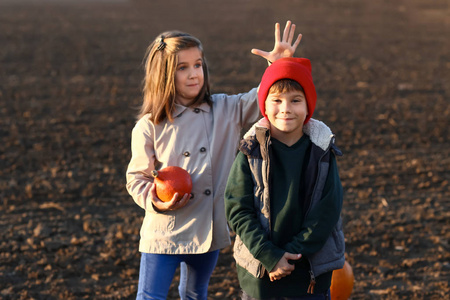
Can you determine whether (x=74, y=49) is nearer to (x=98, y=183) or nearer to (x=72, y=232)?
(x=98, y=183)

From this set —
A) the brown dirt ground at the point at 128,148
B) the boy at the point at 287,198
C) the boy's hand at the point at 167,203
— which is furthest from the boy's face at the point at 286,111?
the brown dirt ground at the point at 128,148

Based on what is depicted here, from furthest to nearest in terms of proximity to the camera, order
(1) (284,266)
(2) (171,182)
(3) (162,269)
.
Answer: (3) (162,269)
(2) (171,182)
(1) (284,266)

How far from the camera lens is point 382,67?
42.5ft

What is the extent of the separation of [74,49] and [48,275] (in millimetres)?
11027

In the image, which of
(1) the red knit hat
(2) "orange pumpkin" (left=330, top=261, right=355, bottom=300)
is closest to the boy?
(1) the red knit hat

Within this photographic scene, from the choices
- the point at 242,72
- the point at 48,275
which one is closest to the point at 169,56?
the point at 48,275

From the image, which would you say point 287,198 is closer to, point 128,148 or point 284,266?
point 284,266

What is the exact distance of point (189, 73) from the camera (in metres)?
3.17

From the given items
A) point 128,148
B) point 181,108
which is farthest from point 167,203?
point 128,148

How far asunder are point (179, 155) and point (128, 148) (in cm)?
461

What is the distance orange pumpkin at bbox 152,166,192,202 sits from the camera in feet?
9.93

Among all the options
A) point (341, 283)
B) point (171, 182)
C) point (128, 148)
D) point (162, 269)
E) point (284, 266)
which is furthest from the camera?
Result: point (128, 148)

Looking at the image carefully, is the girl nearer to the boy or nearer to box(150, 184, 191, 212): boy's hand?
box(150, 184, 191, 212): boy's hand

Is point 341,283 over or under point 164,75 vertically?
under
